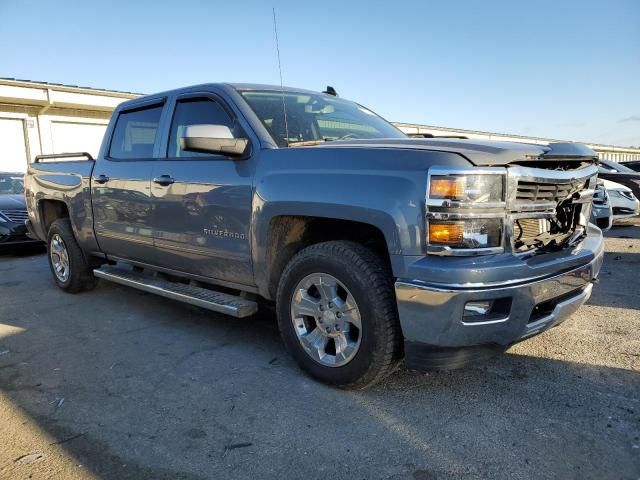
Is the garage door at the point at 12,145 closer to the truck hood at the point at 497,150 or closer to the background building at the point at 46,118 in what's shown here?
the background building at the point at 46,118

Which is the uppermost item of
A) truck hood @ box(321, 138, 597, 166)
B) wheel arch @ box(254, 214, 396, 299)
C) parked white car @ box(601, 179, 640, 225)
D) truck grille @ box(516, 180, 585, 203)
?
truck hood @ box(321, 138, 597, 166)

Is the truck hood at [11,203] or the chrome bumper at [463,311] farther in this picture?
Answer: the truck hood at [11,203]

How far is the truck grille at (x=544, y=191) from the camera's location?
2686mm

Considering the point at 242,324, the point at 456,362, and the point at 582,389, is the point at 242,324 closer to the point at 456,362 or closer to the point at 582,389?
the point at 456,362

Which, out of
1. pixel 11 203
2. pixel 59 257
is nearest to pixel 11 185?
pixel 11 203

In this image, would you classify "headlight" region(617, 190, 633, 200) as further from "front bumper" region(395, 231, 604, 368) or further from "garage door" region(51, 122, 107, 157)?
"garage door" region(51, 122, 107, 157)

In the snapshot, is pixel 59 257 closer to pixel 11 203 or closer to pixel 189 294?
pixel 189 294

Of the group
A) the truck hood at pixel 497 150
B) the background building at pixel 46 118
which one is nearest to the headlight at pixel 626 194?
the truck hood at pixel 497 150

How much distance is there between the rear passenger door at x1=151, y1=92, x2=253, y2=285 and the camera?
11.4 feet

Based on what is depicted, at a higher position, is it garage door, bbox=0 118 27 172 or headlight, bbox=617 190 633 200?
garage door, bbox=0 118 27 172

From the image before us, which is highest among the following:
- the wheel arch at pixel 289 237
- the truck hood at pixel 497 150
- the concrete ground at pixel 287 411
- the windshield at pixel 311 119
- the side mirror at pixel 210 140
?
the windshield at pixel 311 119

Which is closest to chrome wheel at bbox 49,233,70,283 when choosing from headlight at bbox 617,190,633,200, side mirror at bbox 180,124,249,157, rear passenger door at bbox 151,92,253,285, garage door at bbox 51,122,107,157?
rear passenger door at bbox 151,92,253,285

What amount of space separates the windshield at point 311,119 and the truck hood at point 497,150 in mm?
632

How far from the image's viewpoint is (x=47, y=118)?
16828mm
